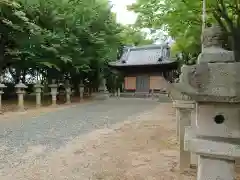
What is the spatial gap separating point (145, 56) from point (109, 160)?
26.3 meters

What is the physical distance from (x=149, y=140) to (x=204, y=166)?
4.61 m

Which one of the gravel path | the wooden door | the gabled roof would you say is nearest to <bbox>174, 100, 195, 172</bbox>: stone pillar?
the gravel path

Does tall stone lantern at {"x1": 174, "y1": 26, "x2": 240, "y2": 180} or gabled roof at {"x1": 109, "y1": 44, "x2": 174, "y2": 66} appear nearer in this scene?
tall stone lantern at {"x1": 174, "y1": 26, "x2": 240, "y2": 180}

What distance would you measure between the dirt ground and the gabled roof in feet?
69.8

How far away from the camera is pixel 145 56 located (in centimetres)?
3095

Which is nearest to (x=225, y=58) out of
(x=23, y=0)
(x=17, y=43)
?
(x=17, y=43)

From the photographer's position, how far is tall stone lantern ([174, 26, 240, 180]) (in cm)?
231

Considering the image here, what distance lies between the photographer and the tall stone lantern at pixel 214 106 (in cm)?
231

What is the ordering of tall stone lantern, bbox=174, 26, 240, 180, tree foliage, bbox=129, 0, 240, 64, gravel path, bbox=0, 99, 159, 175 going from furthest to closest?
tree foliage, bbox=129, 0, 240, 64 → gravel path, bbox=0, 99, 159, 175 → tall stone lantern, bbox=174, 26, 240, 180

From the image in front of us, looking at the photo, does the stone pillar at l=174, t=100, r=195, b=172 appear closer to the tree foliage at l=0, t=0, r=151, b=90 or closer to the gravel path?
the gravel path

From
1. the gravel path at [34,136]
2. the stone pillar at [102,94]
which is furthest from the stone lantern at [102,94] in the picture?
the gravel path at [34,136]

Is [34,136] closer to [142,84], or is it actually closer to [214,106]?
[214,106]

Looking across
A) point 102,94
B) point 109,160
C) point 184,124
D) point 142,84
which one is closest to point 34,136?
point 109,160

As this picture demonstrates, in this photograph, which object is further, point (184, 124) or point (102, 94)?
point (102, 94)
